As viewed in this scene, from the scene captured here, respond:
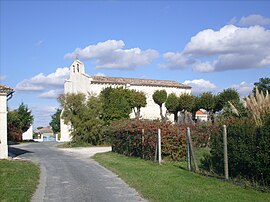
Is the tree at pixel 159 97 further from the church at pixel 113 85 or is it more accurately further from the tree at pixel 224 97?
the tree at pixel 224 97

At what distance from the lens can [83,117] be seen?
4544 centimetres

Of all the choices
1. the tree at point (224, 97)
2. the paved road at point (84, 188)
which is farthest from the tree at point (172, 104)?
the paved road at point (84, 188)

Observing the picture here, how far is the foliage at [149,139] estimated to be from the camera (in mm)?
19438

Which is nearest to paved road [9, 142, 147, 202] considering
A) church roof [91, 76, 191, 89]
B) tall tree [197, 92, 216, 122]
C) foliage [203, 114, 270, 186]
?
foliage [203, 114, 270, 186]

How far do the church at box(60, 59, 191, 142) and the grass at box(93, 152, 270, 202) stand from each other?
141 feet

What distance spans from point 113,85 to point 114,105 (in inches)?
505

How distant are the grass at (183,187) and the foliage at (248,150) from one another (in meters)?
0.60

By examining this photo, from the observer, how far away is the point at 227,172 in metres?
11.9

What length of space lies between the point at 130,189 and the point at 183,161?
7.80 metres

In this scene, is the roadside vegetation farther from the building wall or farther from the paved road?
the building wall

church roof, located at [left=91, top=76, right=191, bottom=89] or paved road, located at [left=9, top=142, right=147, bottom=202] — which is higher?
church roof, located at [left=91, top=76, right=191, bottom=89]

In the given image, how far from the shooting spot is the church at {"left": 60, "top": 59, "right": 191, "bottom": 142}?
59.8 meters

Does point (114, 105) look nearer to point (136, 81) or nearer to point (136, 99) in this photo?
point (136, 99)

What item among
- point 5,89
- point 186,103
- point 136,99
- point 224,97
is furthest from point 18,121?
point 5,89
